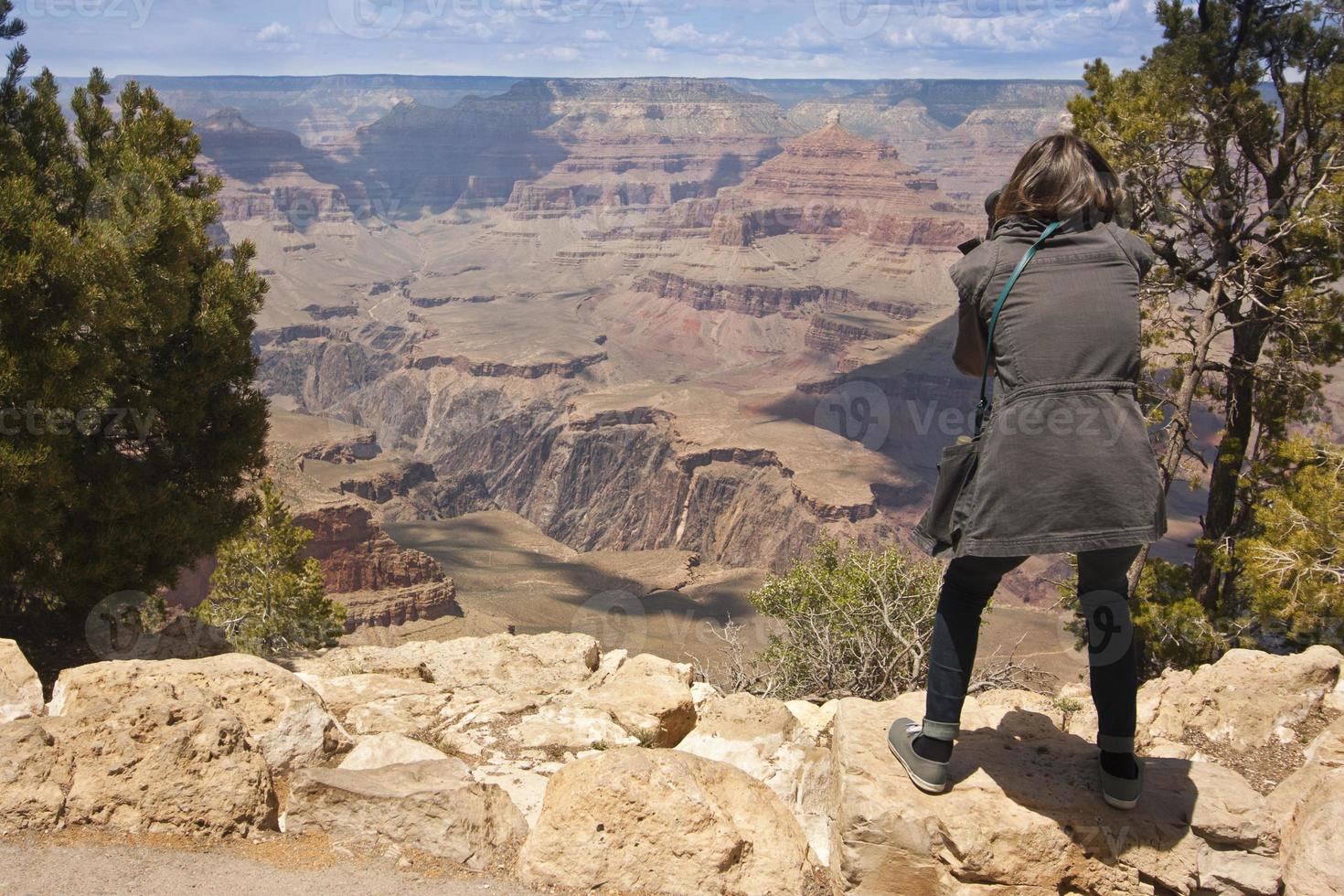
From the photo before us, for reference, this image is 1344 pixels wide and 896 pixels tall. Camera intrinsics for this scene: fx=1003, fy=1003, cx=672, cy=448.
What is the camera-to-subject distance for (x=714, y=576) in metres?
67.1

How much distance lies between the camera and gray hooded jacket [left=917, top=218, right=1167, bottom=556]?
3.65 m

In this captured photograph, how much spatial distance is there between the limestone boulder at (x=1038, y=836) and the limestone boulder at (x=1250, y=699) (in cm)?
124

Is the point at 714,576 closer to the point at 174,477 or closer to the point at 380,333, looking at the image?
the point at 174,477

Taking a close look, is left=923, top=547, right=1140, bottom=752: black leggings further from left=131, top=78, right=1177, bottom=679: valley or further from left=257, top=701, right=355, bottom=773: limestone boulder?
left=131, top=78, right=1177, bottom=679: valley

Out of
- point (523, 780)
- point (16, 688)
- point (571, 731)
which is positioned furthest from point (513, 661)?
point (16, 688)

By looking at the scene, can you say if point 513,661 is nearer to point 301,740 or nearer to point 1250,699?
point 301,740

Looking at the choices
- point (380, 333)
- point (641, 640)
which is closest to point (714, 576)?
point (641, 640)

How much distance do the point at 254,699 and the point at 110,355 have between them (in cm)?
431

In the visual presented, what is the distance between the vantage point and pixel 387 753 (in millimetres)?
5449

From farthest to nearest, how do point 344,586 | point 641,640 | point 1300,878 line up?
point 344,586, point 641,640, point 1300,878

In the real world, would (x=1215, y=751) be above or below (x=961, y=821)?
below

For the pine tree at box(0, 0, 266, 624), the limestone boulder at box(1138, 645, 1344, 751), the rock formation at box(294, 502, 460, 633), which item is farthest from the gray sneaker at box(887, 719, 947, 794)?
the rock formation at box(294, 502, 460, 633)

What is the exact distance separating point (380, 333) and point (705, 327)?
57461 millimetres

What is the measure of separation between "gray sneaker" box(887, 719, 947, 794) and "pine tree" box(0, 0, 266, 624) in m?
6.93
